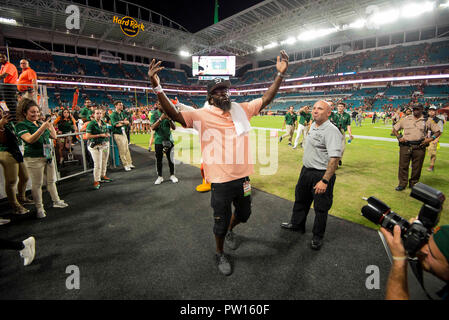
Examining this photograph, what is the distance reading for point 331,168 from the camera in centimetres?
274

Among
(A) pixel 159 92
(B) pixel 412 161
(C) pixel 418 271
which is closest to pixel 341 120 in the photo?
(B) pixel 412 161

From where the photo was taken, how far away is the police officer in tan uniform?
189 inches

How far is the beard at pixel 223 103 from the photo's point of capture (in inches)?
88.7

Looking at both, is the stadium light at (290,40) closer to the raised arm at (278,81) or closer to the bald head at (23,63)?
the bald head at (23,63)

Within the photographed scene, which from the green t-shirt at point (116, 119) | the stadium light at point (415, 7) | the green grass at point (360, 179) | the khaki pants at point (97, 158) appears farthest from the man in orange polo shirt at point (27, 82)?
the stadium light at point (415, 7)

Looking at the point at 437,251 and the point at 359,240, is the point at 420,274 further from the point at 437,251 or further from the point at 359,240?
the point at 359,240

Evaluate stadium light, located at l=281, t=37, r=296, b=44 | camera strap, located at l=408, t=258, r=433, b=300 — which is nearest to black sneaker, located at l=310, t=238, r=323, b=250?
camera strap, located at l=408, t=258, r=433, b=300

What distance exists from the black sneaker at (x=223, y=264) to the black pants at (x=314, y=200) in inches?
53.0

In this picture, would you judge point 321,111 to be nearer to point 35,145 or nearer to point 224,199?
point 224,199

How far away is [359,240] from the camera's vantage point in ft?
10.2

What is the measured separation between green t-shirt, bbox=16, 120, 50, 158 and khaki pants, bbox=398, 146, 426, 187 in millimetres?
7805

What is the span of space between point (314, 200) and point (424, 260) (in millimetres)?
1710

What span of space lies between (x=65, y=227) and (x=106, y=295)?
6.68 ft
